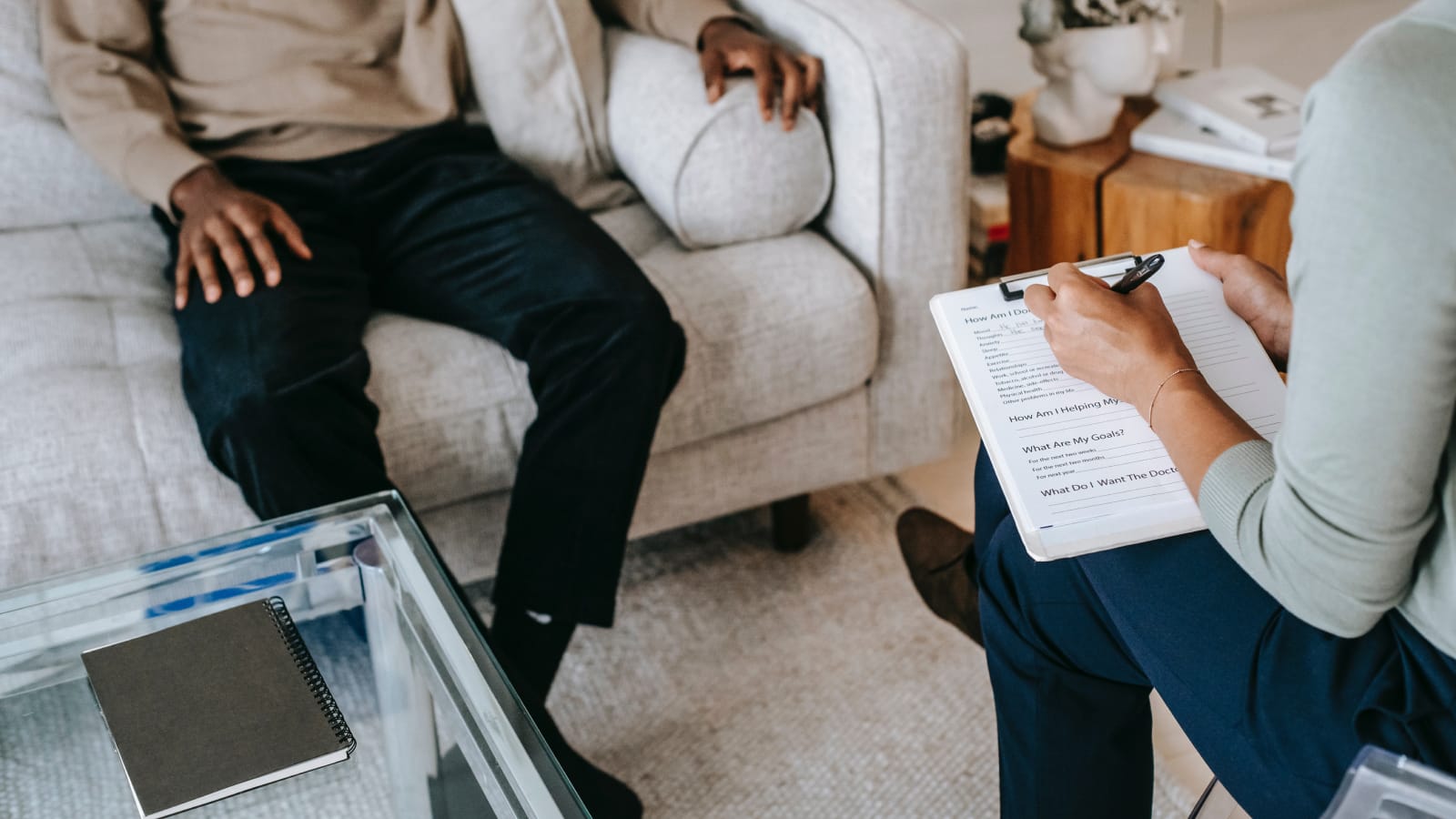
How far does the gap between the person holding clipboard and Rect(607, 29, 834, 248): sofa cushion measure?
53 centimetres

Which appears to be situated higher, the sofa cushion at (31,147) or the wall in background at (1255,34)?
the sofa cushion at (31,147)

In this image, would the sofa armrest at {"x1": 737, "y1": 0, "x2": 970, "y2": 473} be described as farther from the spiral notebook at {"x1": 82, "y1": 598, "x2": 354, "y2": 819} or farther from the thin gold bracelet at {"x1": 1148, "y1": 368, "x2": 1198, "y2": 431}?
the spiral notebook at {"x1": 82, "y1": 598, "x2": 354, "y2": 819}

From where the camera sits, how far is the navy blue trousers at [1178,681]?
0.71m

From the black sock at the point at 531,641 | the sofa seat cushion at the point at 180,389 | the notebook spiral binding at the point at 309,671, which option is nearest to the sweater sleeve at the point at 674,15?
the sofa seat cushion at the point at 180,389

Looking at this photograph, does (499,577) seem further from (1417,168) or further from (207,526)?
(1417,168)

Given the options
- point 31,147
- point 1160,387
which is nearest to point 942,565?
point 1160,387

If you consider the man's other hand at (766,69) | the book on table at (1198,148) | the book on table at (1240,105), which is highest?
the man's other hand at (766,69)

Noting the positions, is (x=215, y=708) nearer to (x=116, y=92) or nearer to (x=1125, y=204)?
(x=116, y=92)

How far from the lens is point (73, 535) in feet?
3.85

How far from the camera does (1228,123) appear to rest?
160cm

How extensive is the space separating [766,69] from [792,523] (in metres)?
0.55

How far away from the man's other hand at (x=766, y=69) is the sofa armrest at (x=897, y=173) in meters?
0.02

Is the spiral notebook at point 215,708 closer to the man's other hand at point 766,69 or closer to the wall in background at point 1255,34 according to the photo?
the man's other hand at point 766,69

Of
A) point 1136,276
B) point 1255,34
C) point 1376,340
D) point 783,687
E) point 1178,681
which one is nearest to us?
point 1376,340
